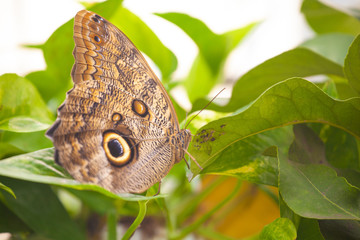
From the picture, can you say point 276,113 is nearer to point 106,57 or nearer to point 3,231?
point 106,57

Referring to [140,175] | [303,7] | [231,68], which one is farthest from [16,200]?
[231,68]

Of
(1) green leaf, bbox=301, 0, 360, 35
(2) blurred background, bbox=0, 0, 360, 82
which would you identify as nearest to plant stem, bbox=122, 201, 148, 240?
(1) green leaf, bbox=301, 0, 360, 35

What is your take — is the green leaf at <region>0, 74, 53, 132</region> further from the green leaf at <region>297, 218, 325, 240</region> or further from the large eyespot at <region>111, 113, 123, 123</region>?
the green leaf at <region>297, 218, 325, 240</region>

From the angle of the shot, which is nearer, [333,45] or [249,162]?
[249,162]

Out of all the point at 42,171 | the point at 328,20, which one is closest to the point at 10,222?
the point at 42,171

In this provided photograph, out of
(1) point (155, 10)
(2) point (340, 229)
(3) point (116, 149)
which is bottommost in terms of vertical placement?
(1) point (155, 10)

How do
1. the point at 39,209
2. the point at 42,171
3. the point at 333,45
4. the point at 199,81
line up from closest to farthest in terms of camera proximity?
the point at 42,171, the point at 39,209, the point at 333,45, the point at 199,81

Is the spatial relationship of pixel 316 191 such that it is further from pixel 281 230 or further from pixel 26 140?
pixel 26 140
